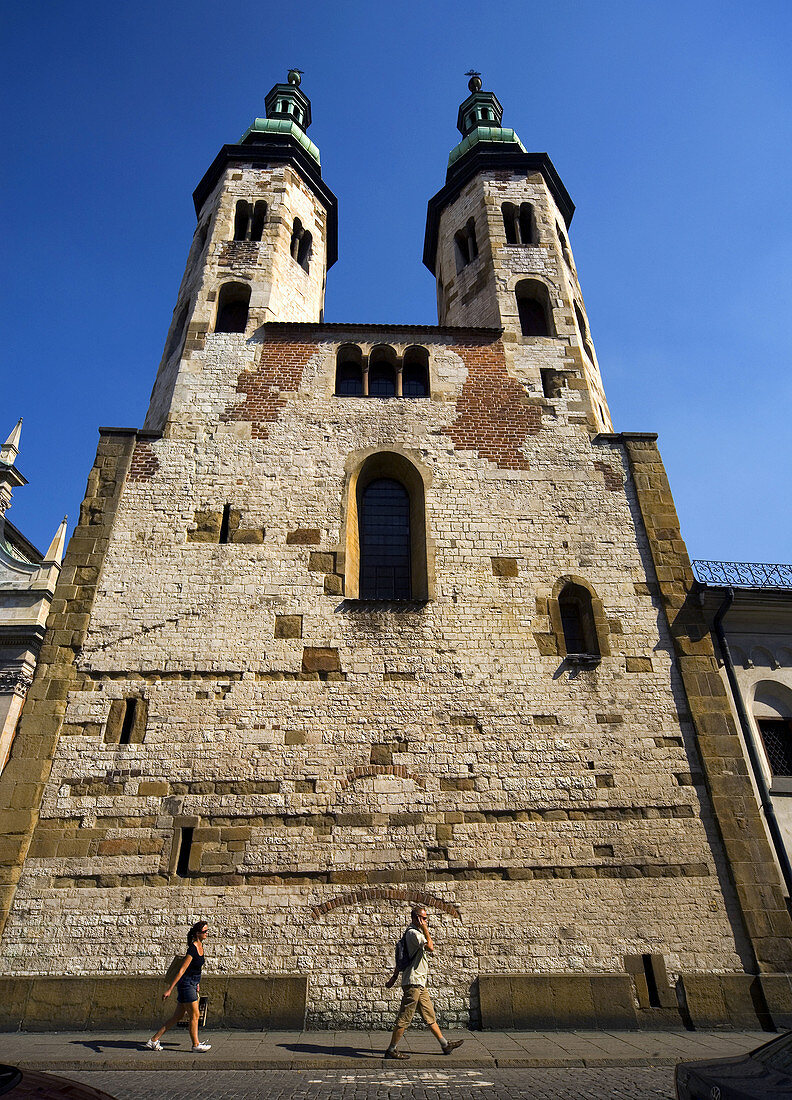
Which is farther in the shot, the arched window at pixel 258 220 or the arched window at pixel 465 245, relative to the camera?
the arched window at pixel 465 245

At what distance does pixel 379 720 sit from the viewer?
366 inches

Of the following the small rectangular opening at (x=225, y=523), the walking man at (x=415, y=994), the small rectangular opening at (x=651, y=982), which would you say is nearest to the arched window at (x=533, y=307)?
the small rectangular opening at (x=225, y=523)

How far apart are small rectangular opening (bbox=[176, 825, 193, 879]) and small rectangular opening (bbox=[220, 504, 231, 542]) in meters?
4.48

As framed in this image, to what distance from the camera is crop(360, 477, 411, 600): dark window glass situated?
11188 mm

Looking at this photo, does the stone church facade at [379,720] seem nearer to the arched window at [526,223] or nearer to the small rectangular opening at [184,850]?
the small rectangular opening at [184,850]

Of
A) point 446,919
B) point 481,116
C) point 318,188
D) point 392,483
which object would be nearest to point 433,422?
point 392,483

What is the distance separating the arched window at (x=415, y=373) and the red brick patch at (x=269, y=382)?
6.37 feet

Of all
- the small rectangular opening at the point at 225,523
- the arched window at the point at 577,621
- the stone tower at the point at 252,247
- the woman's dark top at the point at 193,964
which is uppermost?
the stone tower at the point at 252,247

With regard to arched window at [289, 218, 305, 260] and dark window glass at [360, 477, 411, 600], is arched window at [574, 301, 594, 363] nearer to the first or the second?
dark window glass at [360, 477, 411, 600]

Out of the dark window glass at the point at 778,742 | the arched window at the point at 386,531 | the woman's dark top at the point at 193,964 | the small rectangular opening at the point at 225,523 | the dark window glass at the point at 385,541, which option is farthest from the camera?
the dark window glass at the point at 385,541

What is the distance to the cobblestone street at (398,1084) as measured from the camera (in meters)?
4.98

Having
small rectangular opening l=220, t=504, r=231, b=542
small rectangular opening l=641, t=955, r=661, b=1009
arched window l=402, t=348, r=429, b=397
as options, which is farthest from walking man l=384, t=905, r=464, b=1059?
arched window l=402, t=348, r=429, b=397

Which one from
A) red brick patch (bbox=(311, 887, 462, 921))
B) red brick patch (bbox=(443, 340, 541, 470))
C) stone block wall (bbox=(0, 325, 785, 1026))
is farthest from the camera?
red brick patch (bbox=(443, 340, 541, 470))

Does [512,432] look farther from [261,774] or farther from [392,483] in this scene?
[261,774]
